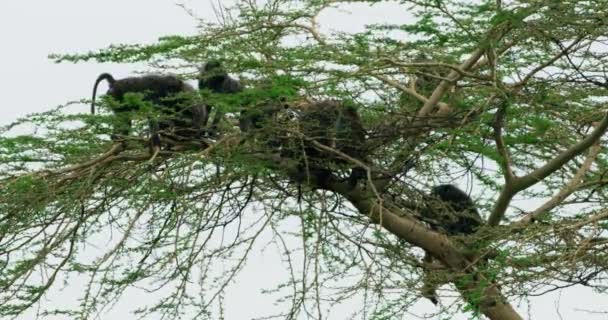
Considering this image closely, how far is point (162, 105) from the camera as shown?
26.6ft

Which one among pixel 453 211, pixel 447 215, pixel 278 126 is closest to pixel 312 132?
pixel 278 126

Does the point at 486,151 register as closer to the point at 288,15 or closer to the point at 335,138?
the point at 335,138

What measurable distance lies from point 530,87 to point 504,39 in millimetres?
346

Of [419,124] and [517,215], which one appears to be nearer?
[419,124]

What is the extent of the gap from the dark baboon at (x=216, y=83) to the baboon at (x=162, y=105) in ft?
0.31

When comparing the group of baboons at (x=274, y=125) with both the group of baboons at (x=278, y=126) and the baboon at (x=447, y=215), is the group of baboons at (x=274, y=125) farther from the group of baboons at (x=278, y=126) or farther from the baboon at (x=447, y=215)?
the baboon at (x=447, y=215)

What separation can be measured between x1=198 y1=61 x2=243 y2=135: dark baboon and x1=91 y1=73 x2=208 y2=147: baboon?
0.09 m

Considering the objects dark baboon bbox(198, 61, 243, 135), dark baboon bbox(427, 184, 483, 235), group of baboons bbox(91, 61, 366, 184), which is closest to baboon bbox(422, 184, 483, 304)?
dark baboon bbox(427, 184, 483, 235)

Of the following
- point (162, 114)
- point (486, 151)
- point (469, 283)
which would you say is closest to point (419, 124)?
point (486, 151)

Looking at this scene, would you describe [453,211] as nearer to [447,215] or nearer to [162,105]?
[447,215]

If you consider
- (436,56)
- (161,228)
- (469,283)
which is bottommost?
(469,283)

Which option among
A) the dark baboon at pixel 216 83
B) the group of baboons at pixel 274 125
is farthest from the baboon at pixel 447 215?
the dark baboon at pixel 216 83

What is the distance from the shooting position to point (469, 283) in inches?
307

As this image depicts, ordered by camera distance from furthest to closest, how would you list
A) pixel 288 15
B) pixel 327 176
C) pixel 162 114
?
pixel 288 15 → pixel 327 176 → pixel 162 114
